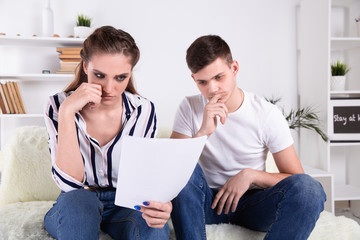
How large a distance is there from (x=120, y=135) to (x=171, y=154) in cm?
39

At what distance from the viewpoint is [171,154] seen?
936mm

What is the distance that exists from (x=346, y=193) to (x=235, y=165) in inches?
64.3

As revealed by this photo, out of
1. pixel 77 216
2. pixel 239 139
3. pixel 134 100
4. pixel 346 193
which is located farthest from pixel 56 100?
pixel 346 193

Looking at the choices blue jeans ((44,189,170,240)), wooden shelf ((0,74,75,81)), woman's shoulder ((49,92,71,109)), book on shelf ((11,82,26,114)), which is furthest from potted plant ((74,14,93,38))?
blue jeans ((44,189,170,240))

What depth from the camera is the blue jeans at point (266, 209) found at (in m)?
1.10

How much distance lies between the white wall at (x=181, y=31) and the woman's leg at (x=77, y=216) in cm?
182

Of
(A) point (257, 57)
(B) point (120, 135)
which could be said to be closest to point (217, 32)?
(A) point (257, 57)

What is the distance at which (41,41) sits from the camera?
268 cm

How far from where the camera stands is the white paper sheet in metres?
0.90

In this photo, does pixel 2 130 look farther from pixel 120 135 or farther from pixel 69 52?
pixel 120 135

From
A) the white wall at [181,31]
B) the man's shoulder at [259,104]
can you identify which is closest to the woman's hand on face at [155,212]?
the man's shoulder at [259,104]

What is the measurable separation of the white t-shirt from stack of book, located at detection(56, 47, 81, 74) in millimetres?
1448

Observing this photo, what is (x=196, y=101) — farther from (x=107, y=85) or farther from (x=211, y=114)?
(x=107, y=85)

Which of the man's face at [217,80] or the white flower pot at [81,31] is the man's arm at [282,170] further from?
the white flower pot at [81,31]
